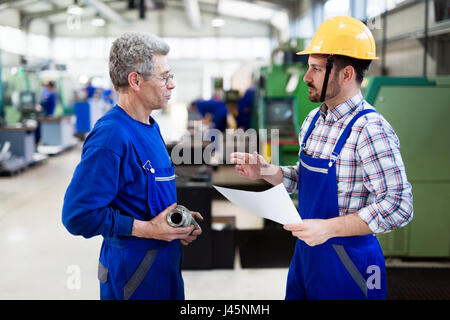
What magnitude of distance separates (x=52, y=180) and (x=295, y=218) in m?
7.43

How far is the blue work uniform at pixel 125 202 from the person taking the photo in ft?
4.50

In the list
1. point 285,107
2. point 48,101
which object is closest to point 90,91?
point 48,101

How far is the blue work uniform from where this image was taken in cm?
137

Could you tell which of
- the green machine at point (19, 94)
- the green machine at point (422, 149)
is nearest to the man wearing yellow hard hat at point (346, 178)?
the green machine at point (422, 149)

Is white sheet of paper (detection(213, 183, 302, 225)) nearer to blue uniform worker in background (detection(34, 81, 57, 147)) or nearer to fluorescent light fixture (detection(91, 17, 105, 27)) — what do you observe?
blue uniform worker in background (detection(34, 81, 57, 147))

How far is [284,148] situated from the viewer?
5.84 metres

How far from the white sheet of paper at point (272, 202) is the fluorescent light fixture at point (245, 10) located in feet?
60.1

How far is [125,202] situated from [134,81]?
0.42 meters

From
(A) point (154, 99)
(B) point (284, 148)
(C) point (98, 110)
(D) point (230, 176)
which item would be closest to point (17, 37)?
(C) point (98, 110)

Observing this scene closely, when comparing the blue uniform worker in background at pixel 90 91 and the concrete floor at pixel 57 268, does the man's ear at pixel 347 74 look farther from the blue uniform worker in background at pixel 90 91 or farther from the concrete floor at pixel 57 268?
the blue uniform worker in background at pixel 90 91

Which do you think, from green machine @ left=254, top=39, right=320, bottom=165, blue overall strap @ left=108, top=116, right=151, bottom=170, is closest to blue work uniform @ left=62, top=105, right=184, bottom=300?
blue overall strap @ left=108, top=116, right=151, bottom=170

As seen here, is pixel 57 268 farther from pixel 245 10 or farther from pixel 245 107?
pixel 245 10

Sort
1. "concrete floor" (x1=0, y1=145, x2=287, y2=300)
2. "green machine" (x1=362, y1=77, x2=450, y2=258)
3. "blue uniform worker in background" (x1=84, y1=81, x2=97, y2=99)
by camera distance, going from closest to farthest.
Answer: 1. "concrete floor" (x1=0, y1=145, x2=287, y2=300)
2. "green machine" (x1=362, y1=77, x2=450, y2=258)
3. "blue uniform worker in background" (x1=84, y1=81, x2=97, y2=99)

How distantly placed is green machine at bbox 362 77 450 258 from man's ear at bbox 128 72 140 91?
292cm
